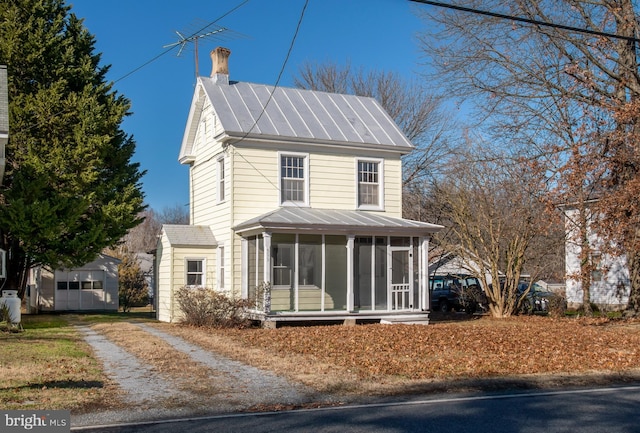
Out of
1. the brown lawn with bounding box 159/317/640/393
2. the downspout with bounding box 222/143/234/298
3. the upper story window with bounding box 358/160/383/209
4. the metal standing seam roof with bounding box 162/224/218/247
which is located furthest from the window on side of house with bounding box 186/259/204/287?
the upper story window with bounding box 358/160/383/209

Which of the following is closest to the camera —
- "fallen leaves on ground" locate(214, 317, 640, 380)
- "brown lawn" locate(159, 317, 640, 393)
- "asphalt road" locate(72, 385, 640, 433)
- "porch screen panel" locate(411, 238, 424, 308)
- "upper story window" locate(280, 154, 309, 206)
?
"asphalt road" locate(72, 385, 640, 433)

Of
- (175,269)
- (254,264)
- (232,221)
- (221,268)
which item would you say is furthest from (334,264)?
(175,269)

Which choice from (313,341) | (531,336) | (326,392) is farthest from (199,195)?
(326,392)

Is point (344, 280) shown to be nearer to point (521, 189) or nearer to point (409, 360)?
point (521, 189)

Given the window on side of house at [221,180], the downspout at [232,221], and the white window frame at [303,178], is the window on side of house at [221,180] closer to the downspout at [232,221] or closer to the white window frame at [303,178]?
the downspout at [232,221]

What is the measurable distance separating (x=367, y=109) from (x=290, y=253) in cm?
732

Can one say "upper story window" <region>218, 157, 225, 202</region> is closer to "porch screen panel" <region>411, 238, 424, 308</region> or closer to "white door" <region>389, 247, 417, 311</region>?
"white door" <region>389, 247, 417, 311</region>

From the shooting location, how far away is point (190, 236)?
78.1 ft

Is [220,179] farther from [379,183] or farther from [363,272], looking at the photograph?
[363,272]

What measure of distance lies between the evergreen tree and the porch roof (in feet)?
20.7

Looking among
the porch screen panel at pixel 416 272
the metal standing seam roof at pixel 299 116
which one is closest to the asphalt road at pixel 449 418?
the porch screen panel at pixel 416 272

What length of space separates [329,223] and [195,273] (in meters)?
5.79

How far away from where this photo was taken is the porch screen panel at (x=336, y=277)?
2283 centimetres

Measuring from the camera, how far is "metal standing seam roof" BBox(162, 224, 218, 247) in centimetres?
2333
